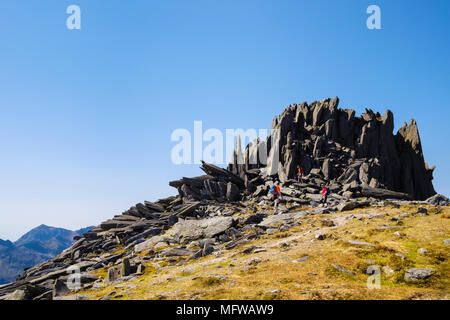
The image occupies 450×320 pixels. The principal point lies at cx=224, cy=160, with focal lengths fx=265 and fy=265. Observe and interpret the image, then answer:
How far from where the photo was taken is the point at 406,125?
69375 mm

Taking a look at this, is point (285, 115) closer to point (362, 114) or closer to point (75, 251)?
point (362, 114)

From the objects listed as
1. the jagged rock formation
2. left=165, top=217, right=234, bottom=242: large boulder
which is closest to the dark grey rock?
the jagged rock formation

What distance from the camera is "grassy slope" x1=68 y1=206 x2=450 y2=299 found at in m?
11.7

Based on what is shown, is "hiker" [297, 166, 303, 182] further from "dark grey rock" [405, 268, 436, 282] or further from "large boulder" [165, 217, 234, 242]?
"dark grey rock" [405, 268, 436, 282]

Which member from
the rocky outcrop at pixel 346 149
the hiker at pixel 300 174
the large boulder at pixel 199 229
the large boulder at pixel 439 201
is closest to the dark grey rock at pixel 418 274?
the large boulder at pixel 199 229

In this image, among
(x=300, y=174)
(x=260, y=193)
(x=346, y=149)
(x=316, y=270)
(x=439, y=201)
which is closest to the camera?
(x=316, y=270)

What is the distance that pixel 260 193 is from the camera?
44875mm

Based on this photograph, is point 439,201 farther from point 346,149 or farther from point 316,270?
point 316,270

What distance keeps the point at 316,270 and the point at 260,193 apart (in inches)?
1196

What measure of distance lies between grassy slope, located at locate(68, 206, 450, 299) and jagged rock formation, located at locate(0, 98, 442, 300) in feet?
16.4

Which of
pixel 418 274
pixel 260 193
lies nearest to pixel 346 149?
pixel 260 193
